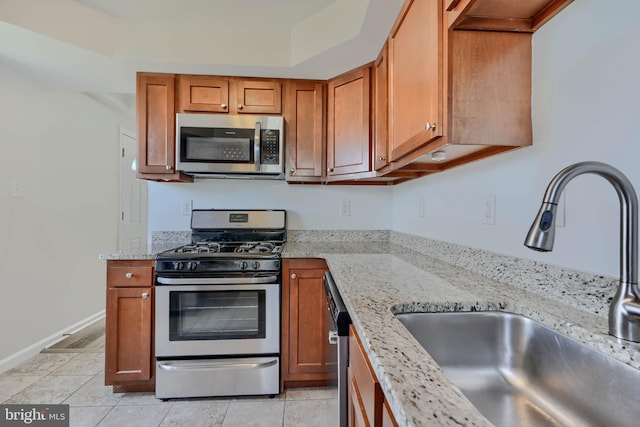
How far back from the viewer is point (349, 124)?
6.70ft

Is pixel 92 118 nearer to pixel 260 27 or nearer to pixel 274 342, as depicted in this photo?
pixel 260 27

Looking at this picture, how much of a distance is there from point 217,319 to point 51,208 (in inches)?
73.6

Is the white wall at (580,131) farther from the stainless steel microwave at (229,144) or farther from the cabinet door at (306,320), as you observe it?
the stainless steel microwave at (229,144)

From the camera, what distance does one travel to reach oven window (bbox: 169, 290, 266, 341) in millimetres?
1752

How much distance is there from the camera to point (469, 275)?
126 centimetres

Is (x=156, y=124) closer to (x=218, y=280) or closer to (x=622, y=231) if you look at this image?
(x=218, y=280)

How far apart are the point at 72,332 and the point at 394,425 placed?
322cm

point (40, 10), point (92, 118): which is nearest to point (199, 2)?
point (40, 10)

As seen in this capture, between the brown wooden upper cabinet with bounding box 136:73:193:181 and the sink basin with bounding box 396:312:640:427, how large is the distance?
6.22 feet

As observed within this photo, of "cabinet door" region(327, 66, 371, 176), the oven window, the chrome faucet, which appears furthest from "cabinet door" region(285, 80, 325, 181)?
the chrome faucet

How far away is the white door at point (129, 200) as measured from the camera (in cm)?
337

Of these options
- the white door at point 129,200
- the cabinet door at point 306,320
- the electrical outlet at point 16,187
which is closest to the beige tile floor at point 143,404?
the cabinet door at point 306,320

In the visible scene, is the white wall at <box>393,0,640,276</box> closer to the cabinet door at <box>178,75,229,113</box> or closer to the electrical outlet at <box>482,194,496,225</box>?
the electrical outlet at <box>482,194,496,225</box>

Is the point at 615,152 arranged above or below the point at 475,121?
below
